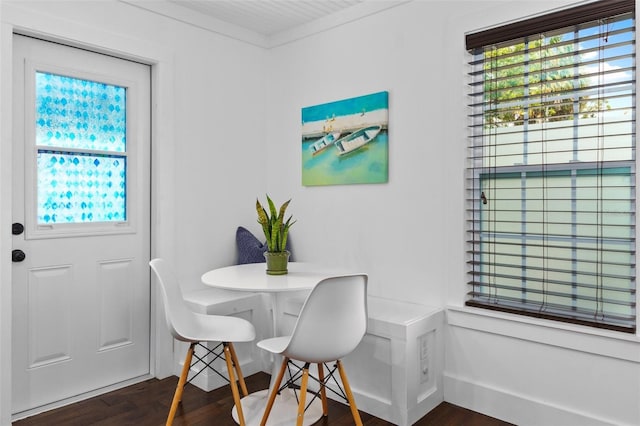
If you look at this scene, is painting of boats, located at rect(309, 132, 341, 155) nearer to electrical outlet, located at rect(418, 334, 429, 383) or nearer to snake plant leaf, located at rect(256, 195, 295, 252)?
snake plant leaf, located at rect(256, 195, 295, 252)

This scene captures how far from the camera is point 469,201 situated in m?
2.64

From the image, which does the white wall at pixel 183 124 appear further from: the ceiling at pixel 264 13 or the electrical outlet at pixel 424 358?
the electrical outlet at pixel 424 358

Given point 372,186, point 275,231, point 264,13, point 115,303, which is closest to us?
point 275,231

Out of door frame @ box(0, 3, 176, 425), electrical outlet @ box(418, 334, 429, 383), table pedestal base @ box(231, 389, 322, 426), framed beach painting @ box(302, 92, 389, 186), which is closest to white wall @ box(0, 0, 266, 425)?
door frame @ box(0, 3, 176, 425)

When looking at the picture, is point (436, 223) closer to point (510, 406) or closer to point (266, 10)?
point (510, 406)

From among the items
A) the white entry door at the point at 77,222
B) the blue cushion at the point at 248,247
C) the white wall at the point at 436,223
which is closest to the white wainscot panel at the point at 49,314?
the white entry door at the point at 77,222

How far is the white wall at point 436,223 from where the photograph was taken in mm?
2240

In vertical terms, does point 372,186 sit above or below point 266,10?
below

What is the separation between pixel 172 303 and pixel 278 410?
843mm

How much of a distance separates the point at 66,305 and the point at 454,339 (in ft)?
7.53

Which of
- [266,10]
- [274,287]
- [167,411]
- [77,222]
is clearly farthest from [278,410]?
[266,10]

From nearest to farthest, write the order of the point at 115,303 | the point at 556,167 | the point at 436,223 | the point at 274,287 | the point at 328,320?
the point at 328,320 < the point at 274,287 < the point at 556,167 < the point at 436,223 < the point at 115,303

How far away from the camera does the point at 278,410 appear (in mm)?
2518

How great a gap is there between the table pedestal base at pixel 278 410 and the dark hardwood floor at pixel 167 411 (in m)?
0.07
